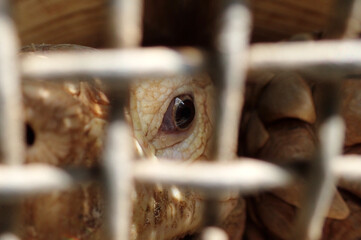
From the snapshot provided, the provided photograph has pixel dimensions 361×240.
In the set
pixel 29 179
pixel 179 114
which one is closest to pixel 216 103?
pixel 29 179

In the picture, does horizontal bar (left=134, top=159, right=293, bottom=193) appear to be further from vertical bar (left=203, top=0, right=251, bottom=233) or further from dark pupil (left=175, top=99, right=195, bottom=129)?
dark pupil (left=175, top=99, right=195, bottom=129)

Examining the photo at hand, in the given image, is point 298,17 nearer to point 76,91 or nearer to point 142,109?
point 142,109

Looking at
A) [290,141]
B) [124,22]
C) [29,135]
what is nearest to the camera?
[124,22]

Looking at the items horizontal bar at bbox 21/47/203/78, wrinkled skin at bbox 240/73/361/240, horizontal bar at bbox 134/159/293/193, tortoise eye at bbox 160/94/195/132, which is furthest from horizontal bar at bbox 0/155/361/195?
wrinkled skin at bbox 240/73/361/240

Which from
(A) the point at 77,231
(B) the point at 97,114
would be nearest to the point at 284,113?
(B) the point at 97,114

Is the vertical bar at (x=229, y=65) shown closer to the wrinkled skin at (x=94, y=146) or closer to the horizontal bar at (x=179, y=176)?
the horizontal bar at (x=179, y=176)

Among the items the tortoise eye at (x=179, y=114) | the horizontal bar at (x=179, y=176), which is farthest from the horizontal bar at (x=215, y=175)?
the tortoise eye at (x=179, y=114)

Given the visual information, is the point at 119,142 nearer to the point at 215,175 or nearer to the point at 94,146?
the point at 215,175
